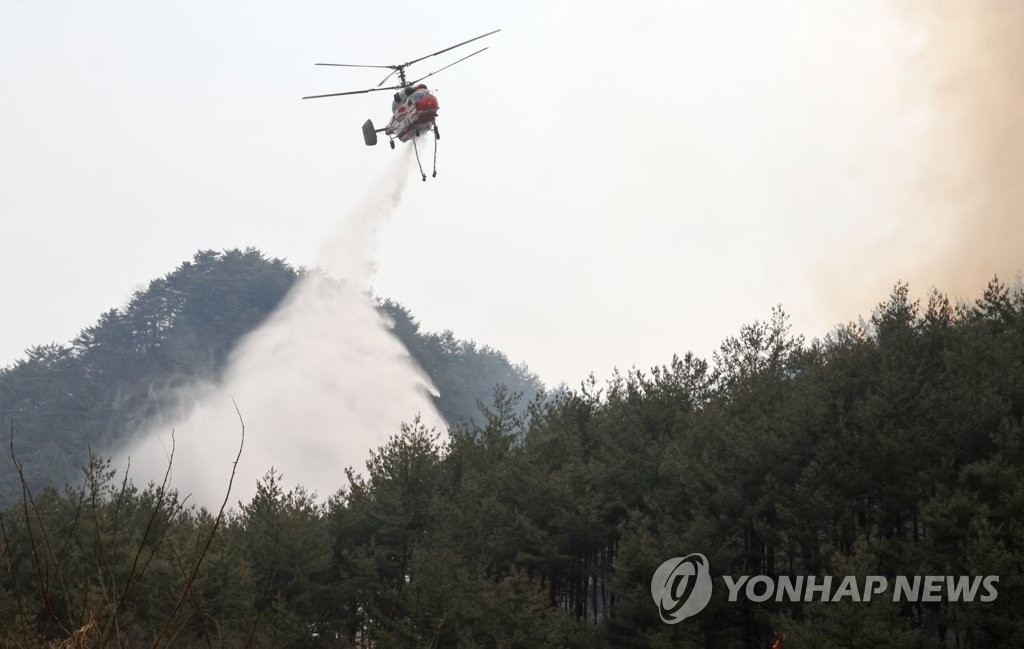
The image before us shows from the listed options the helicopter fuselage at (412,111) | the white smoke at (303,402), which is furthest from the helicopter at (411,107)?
the white smoke at (303,402)

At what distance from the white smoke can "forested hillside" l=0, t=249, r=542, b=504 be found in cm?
247

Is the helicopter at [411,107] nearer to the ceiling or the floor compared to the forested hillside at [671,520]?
nearer to the ceiling

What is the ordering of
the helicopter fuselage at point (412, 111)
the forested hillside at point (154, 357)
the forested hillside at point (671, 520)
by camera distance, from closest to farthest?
the forested hillside at point (671, 520) < the helicopter fuselage at point (412, 111) < the forested hillside at point (154, 357)

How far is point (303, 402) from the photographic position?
141 meters

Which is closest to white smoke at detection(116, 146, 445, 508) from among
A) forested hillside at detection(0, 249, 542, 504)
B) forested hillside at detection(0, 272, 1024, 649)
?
forested hillside at detection(0, 249, 542, 504)

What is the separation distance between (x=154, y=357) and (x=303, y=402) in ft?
73.9

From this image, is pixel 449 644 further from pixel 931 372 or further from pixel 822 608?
pixel 931 372

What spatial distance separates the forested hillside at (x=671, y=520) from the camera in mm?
31594

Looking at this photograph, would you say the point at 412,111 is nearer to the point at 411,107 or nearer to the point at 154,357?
the point at 411,107

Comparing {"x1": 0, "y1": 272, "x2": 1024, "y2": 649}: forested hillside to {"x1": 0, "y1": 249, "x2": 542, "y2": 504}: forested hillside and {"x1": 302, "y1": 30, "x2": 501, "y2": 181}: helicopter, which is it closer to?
{"x1": 302, "y1": 30, "x2": 501, "y2": 181}: helicopter

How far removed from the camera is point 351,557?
4425cm

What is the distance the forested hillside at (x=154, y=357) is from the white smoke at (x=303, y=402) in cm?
247

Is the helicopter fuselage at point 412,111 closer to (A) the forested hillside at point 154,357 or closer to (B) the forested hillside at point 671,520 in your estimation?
(B) the forested hillside at point 671,520

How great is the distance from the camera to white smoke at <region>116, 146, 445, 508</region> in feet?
433
